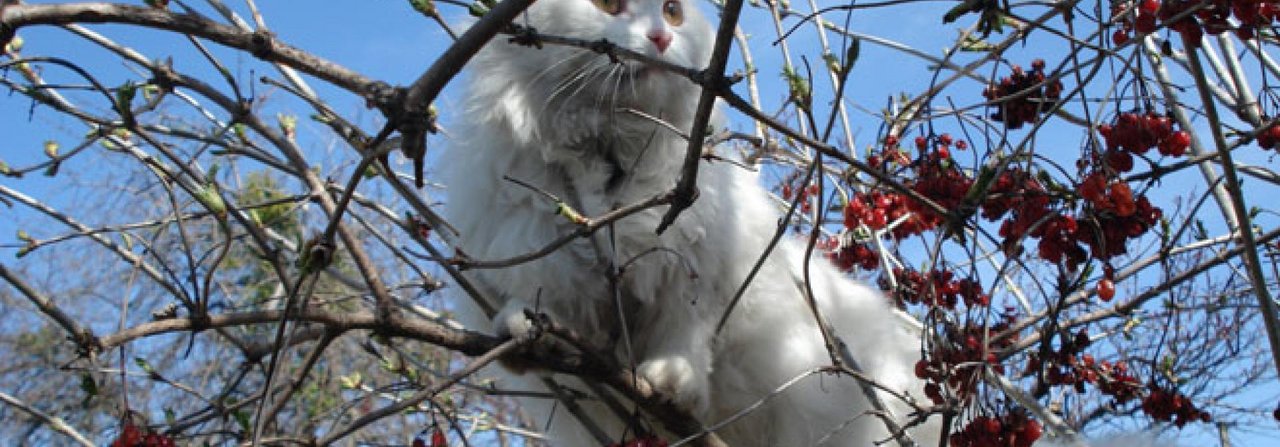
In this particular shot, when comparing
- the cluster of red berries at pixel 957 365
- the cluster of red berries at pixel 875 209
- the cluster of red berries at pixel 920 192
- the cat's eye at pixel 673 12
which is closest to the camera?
the cluster of red berries at pixel 957 365

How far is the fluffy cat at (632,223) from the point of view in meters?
3.16

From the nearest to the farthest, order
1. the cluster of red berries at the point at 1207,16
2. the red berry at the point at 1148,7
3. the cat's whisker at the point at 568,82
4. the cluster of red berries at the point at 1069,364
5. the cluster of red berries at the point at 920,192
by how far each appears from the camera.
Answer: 1. the cluster of red berries at the point at 1207,16
2. the red berry at the point at 1148,7
3. the cluster of red berries at the point at 920,192
4. the cluster of red berries at the point at 1069,364
5. the cat's whisker at the point at 568,82

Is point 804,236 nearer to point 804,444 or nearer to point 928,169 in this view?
point 804,444

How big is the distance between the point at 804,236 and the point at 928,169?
172 centimetres

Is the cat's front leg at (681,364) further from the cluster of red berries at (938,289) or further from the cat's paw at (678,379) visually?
the cluster of red berries at (938,289)

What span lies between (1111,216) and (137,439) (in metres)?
1.91

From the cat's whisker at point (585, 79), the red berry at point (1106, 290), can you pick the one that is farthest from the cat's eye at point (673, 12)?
the red berry at point (1106, 290)

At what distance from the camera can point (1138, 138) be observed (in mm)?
2184

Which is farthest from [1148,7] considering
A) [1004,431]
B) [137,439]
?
[137,439]

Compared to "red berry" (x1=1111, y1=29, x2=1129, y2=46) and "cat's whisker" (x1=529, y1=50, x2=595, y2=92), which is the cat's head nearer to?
"cat's whisker" (x1=529, y1=50, x2=595, y2=92)

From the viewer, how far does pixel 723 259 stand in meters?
3.25

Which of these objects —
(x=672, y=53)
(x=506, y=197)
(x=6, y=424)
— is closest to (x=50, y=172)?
(x=506, y=197)

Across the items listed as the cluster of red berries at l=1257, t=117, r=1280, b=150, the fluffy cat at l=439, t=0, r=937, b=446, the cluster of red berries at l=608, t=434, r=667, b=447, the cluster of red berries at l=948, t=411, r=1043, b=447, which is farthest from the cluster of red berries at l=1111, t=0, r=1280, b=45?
the fluffy cat at l=439, t=0, r=937, b=446

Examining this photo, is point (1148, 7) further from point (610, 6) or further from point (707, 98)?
point (610, 6)
